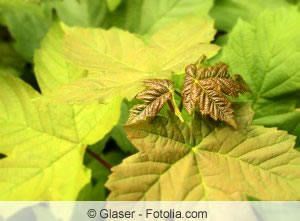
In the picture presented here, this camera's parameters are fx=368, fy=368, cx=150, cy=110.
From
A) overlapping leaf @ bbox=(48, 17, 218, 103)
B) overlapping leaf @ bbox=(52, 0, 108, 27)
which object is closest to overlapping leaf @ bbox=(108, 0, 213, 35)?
overlapping leaf @ bbox=(52, 0, 108, 27)

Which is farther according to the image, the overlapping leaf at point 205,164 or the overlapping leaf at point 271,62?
the overlapping leaf at point 271,62

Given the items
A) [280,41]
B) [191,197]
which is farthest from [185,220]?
[280,41]

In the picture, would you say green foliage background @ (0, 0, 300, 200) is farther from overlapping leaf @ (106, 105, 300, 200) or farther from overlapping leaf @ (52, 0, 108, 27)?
overlapping leaf @ (52, 0, 108, 27)

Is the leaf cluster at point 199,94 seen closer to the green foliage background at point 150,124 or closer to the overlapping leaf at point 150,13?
the green foliage background at point 150,124

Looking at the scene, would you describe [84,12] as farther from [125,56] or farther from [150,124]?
[150,124]

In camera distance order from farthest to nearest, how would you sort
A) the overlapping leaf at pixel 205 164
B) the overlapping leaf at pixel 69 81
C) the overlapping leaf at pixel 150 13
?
the overlapping leaf at pixel 150 13, the overlapping leaf at pixel 69 81, the overlapping leaf at pixel 205 164

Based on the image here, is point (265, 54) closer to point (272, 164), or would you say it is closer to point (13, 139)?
point (272, 164)

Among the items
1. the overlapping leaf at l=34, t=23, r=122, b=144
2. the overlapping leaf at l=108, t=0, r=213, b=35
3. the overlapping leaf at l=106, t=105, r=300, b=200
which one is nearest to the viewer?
the overlapping leaf at l=106, t=105, r=300, b=200

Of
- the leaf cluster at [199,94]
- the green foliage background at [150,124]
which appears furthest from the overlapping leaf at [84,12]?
the leaf cluster at [199,94]
